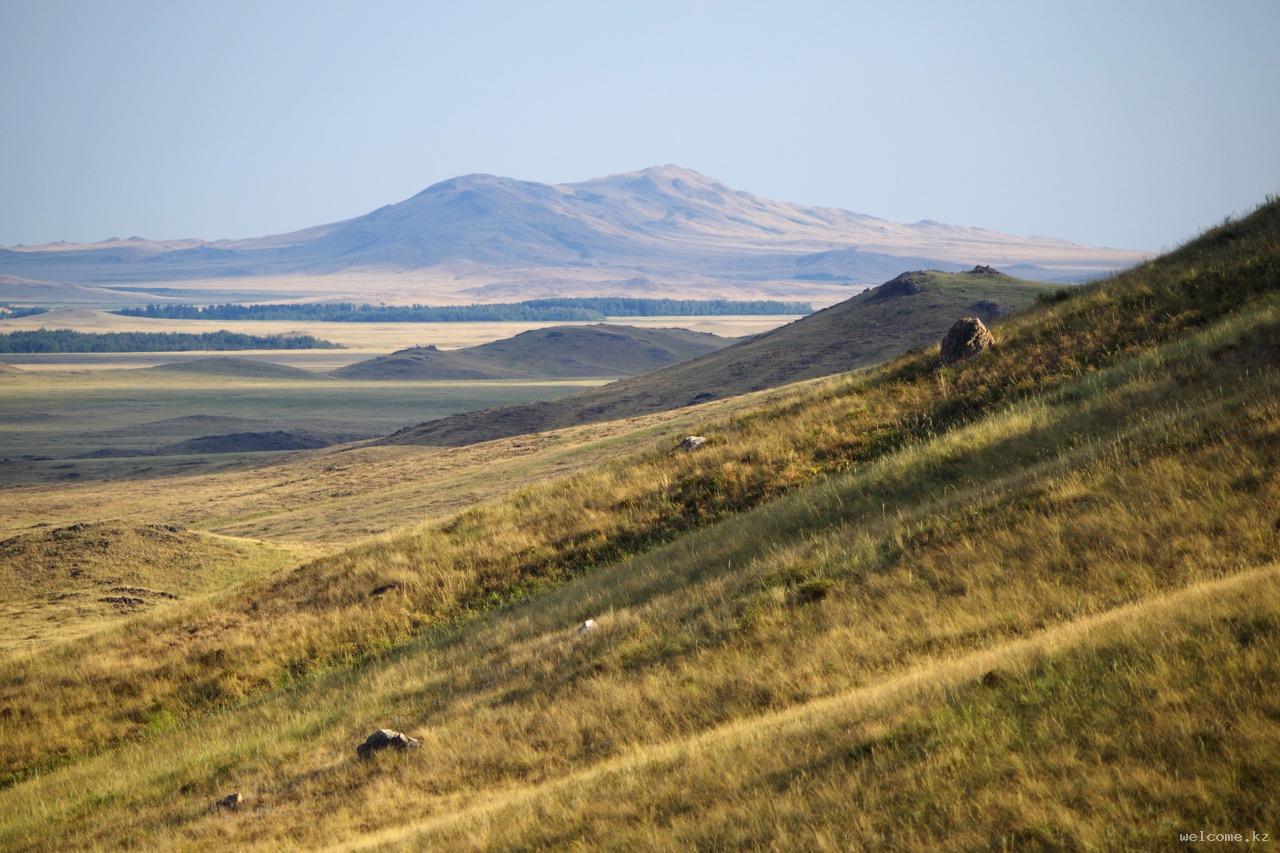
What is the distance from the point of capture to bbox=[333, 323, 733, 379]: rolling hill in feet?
571

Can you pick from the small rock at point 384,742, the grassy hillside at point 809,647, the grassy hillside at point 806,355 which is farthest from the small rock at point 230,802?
the grassy hillside at point 806,355

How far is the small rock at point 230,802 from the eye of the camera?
512 inches

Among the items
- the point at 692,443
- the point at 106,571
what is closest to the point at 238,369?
the point at 106,571

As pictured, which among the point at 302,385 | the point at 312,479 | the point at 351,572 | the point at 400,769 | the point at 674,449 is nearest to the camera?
the point at 400,769

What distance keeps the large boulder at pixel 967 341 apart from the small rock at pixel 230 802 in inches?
743

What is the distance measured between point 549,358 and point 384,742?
569 ft

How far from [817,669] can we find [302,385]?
522ft

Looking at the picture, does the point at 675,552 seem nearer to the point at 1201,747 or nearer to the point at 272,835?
the point at 272,835

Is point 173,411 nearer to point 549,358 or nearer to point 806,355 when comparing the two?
point 549,358

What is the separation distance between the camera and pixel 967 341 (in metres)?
26.0

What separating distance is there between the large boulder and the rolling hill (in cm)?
14391

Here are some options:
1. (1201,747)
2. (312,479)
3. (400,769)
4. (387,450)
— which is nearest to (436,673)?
(400,769)

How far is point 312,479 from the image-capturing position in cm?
7094

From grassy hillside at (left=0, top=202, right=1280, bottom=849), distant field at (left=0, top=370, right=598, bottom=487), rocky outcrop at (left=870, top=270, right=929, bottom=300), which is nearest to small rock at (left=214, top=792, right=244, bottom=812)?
grassy hillside at (left=0, top=202, right=1280, bottom=849)
